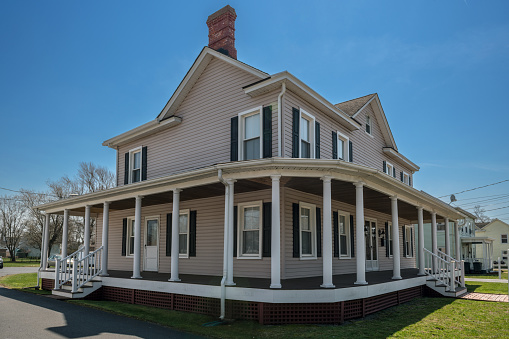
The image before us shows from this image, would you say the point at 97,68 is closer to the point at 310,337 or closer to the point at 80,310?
the point at 80,310

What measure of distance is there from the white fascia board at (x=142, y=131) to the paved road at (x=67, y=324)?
683 cm

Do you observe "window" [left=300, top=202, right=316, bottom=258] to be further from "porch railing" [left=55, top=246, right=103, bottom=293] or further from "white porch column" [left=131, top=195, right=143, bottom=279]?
"porch railing" [left=55, top=246, right=103, bottom=293]

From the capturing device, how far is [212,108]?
1341 cm

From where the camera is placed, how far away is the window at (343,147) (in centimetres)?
1449

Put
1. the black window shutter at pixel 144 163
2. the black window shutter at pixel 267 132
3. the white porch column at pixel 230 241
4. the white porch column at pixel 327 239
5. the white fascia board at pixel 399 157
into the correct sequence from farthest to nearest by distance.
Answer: the white fascia board at pixel 399 157 → the black window shutter at pixel 144 163 → the black window shutter at pixel 267 132 → the white porch column at pixel 230 241 → the white porch column at pixel 327 239

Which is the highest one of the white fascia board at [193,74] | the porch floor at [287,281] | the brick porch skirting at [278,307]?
the white fascia board at [193,74]

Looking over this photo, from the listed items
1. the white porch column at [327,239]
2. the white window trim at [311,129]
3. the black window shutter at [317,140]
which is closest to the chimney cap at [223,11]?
the white window trim at [311,129]

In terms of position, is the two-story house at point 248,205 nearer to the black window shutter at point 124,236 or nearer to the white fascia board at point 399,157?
the black window shutter at point 124,236

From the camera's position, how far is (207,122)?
1352cm

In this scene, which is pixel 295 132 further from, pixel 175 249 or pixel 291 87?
pixel 175 249

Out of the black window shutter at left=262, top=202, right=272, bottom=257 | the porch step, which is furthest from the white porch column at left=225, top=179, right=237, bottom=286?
the porch step

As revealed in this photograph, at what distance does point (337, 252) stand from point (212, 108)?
663 cm

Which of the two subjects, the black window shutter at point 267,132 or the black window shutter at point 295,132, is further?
the black window shutter at point 295,132

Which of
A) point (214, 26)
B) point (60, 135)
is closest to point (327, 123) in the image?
point (214, 26)
